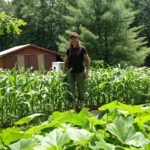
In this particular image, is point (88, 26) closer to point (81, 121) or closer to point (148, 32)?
point (148, 32)

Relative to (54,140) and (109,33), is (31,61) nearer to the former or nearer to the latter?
(109,33)

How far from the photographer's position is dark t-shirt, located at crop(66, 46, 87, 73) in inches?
323

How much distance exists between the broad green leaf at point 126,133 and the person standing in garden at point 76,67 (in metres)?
6.62

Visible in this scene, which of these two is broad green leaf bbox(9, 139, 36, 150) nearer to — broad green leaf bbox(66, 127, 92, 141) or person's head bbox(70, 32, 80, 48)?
broad green leaf bbox(66, 127, 92, 141)

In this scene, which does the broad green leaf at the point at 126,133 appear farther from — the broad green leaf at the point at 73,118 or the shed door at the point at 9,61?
the shed door at the point at 9,61

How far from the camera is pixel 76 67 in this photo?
8.43 m

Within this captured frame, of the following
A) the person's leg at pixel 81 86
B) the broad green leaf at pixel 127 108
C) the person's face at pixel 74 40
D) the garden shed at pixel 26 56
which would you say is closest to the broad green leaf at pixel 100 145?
the broad green leaf at pixel 127 108

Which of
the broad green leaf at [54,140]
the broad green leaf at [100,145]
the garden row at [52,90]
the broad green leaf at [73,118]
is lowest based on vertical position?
the garden row at [52,90]

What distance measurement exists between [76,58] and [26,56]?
29.6m

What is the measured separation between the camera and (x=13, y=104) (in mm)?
7969

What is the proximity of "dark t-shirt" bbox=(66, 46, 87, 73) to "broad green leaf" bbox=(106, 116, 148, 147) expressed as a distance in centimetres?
699

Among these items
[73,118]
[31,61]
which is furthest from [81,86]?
[31,61]

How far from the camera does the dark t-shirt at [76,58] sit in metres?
8.20

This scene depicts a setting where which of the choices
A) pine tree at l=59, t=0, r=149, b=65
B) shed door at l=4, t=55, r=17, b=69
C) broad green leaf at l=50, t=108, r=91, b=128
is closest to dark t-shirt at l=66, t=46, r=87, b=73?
broad green leaf at l=50, t=108, r=91, b=128
